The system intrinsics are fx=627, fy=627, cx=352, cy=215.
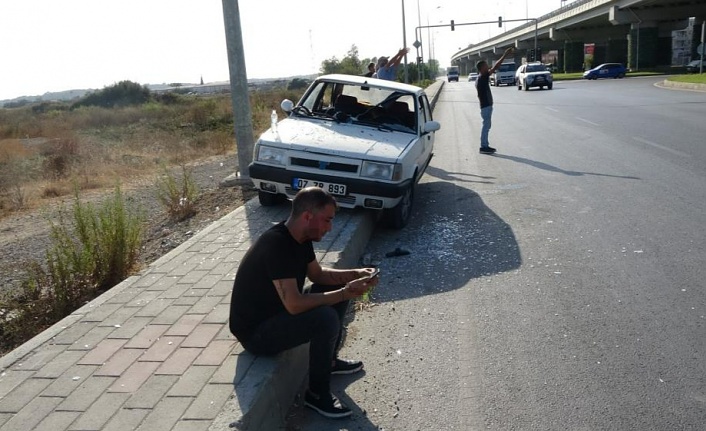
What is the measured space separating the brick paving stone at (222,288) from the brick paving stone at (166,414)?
166 centimetres

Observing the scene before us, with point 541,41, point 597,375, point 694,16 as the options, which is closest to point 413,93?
point 597,375

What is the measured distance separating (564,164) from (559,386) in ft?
27.7

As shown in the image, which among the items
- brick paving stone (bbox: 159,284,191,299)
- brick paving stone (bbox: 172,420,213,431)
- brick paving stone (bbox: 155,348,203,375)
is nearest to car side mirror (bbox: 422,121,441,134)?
brick paving stone (bbox: 159,284,191,299)

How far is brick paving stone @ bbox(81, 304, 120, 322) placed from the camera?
14.4 feet

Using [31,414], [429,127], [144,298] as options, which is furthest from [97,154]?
[31,414]

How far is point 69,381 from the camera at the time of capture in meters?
3.45

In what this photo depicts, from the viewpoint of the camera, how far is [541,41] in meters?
102

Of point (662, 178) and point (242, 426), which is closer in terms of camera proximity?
point (242, 426)

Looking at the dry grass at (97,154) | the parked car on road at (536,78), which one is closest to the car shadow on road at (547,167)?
the dry grass at (97,154)

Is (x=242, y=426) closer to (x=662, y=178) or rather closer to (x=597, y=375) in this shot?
(x=597, y=375)

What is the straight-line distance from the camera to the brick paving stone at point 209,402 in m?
3.04

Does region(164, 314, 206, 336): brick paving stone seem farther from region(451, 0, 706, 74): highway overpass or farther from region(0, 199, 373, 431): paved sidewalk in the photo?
region(451, 0, 706, 74): highway overpass

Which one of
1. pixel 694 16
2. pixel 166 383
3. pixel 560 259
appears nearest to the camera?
pixel 166 383

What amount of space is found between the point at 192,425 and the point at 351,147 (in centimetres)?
464
